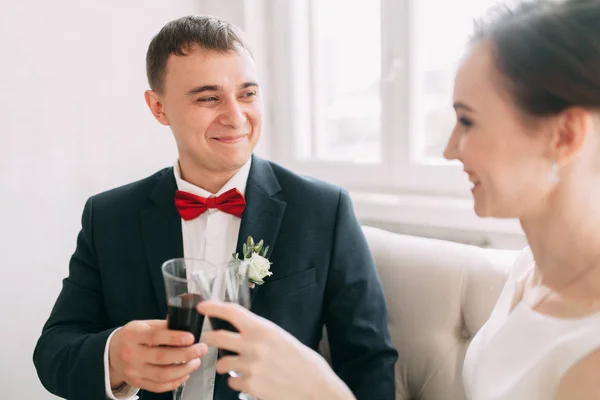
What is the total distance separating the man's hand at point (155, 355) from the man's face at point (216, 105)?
20.3 inches

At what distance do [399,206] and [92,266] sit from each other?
1090mm

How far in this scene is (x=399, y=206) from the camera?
2.15 m

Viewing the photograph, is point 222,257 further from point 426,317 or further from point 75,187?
point 75,187

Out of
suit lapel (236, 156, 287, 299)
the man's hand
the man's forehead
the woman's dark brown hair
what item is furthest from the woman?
the man's forehead

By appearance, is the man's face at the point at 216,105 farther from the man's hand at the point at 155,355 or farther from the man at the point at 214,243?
the man's hand at the point at 155,355

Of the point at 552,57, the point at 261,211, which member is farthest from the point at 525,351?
the point at 261,211

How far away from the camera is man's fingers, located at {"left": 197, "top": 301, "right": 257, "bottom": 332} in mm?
926

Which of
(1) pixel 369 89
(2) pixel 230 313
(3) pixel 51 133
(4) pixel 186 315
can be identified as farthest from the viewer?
(1) pixel 369 89

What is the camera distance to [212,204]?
1610 mm

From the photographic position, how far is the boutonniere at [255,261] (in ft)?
4.70

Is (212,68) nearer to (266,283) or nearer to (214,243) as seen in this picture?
(214,243)

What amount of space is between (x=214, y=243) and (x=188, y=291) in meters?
0.62

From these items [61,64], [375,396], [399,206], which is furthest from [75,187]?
[375,396]

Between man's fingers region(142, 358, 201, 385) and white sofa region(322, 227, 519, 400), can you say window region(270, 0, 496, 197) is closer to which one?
white sofa region(322, 227, 519, 400)
